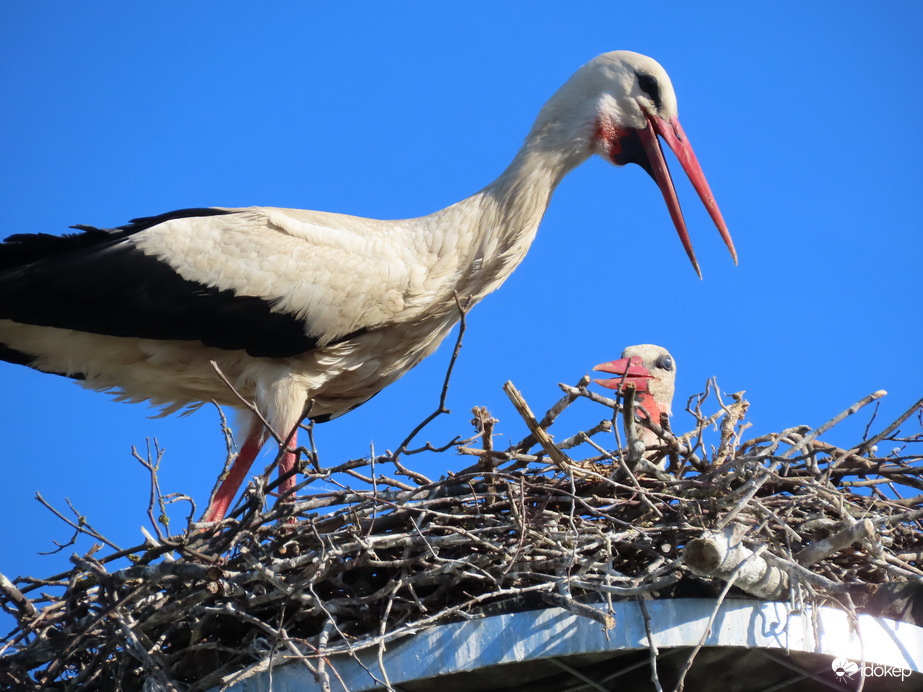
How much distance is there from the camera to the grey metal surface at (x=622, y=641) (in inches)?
133

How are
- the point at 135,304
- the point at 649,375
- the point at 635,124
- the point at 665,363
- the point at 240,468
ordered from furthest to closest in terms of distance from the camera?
the point at 665,363 < the point at 649,375 < the point at 635,124 < the point at 240,468 < the point at 135,304

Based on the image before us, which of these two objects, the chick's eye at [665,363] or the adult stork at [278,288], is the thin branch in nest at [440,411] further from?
the chick's eye at [665,363]

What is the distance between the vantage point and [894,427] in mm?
3893

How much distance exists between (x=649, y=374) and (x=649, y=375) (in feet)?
0.19

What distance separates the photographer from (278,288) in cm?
462

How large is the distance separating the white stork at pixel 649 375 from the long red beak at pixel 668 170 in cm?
61

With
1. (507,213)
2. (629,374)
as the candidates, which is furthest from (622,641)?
(507,213)

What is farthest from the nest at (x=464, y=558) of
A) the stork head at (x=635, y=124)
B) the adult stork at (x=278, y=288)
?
the stork head at (x=635, y=124)

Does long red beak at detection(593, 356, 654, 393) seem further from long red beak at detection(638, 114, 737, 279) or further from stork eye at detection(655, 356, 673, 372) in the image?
long red beak at detection(638, 114, 737, 279)

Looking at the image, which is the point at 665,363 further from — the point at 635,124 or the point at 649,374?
the point at 635,124

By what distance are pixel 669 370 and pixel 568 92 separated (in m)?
1.41

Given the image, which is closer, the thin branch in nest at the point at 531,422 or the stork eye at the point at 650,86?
the thin branch in nest at the point at 531,422

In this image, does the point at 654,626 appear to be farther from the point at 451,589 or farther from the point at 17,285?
the point at 17,285

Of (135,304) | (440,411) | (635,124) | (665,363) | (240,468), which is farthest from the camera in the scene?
(665,363)
